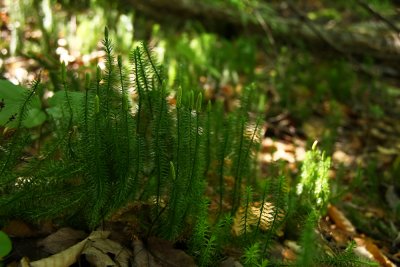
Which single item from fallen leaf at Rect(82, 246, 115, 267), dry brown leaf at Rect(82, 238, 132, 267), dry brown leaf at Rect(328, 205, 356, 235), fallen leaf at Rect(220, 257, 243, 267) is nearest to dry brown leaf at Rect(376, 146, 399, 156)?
dry brown leaf at Rect(328, 205, 356, 235)

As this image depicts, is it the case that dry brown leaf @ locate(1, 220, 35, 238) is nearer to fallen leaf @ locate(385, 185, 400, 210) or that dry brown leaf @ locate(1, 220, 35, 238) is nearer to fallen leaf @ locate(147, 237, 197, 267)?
fallen leaf @ locate(147, 237, 197, 267)

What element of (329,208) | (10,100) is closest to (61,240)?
(10,100)

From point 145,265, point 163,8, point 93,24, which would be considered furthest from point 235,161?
point 163,8

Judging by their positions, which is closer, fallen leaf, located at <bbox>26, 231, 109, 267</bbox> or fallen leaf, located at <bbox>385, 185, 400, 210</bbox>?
fallen leaf, located at <bbox>26, 231, 109, 267</bbox>

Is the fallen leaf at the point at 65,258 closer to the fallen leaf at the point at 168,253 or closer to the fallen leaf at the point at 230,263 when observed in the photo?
the fallen leaf at the point at 168,253

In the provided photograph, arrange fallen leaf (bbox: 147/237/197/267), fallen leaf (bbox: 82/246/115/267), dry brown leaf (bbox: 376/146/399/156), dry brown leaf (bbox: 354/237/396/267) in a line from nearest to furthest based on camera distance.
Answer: fallen leaf (bbox: 82/246/115/267) → fallen leaf (bbox: 147/237/197/267) → dry brown leaf (bbox: 354/237/396/267) → dry brown leaf (bbox: 376/146/399/156)

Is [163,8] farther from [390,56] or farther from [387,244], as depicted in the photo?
[387,244]
